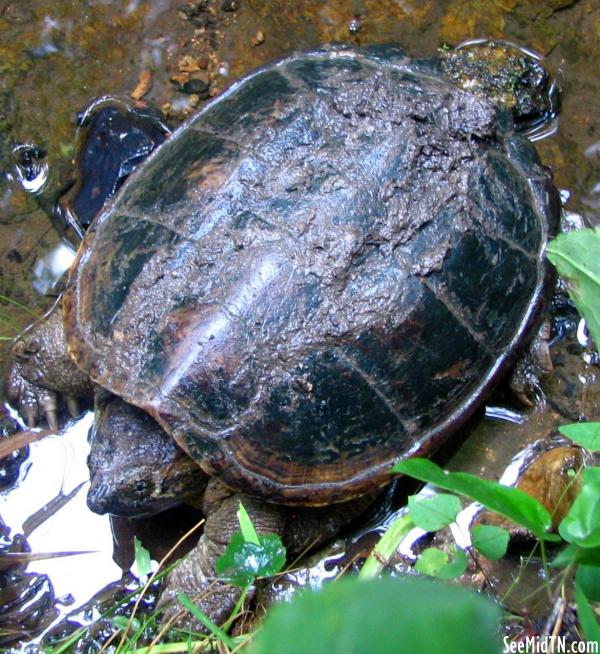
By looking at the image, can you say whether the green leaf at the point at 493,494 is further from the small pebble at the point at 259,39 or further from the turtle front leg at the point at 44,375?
the small pebble at the point at 259,39

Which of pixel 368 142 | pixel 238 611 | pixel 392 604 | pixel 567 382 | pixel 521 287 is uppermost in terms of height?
pixel 392 604

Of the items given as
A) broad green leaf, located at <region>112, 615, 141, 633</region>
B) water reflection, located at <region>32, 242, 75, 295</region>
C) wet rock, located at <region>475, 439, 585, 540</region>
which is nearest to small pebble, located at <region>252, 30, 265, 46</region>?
water reflection, located at <region>32, 242, 75, 295</region>

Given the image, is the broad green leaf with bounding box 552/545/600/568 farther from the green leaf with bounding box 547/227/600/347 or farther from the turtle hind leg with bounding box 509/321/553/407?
the turtle hind leg with bounding box 509/321/553/407

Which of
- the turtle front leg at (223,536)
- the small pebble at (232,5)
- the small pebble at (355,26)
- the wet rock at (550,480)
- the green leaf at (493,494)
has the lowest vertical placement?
the wet rock at (550,480)

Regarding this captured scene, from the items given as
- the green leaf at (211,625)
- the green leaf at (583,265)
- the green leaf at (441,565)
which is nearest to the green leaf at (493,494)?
the green leaf at (441,565)

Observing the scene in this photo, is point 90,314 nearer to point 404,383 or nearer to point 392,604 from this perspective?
point 404,383

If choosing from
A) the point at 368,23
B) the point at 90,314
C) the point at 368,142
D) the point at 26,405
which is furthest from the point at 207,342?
the point at 368,23
